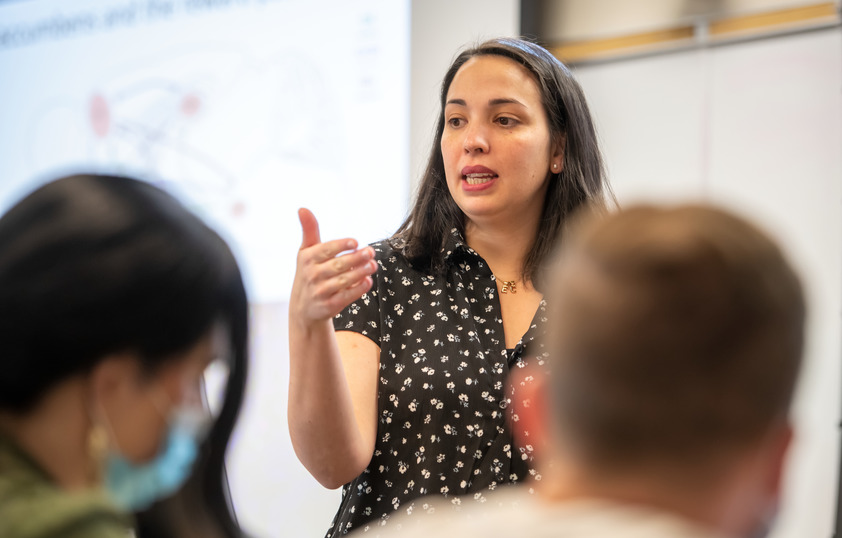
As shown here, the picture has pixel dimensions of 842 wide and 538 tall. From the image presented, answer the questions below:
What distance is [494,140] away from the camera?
1721 millimetres

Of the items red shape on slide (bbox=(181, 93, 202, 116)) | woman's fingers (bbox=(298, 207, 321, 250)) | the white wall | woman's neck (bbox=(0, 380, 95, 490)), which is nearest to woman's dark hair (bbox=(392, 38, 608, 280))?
woman's fingers (bbox=(298, 207, 321, 250))

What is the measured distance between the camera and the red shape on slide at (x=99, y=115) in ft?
11.0

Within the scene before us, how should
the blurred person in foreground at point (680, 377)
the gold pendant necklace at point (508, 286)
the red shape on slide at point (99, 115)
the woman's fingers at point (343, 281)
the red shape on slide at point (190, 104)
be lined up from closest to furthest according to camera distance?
the blurred person in foreground at point (680, 377)
the woman's fingers at point (343, 281)
the gold pendant necklace at point (508, 286)
the red shape on slide at point (190, 104)
the red shape on slide at point (99, 115)

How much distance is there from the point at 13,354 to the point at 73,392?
0.06m

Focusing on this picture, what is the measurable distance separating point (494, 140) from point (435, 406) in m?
0.55

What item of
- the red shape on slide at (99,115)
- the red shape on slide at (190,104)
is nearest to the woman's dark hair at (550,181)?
the red shape on slide at (190,104)

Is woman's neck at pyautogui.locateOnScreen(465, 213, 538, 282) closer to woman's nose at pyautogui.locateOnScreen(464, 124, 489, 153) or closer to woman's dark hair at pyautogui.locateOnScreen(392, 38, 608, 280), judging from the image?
woman's dark hair at pyautogui.locateOnScreen(392, 38, 608, 280)

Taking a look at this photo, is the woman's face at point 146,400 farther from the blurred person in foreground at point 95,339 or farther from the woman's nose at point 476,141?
Answer: the woman's nose at point 476,141

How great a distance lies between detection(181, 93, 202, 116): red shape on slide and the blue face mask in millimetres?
2435

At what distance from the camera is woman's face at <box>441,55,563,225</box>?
5.62 feet

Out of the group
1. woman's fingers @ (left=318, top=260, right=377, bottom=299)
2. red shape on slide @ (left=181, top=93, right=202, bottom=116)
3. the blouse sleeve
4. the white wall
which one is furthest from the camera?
red shape on slide @ (left=181, top=93, right=202, bottom=116)

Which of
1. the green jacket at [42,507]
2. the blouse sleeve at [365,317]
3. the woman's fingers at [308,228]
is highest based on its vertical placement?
the woman's fingers at [308,228]

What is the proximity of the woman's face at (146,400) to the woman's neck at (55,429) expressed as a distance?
0.03 m

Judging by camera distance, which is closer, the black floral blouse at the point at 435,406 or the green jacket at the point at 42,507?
the green jacket at the point at 42,507
